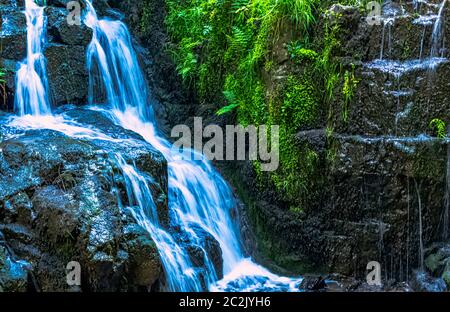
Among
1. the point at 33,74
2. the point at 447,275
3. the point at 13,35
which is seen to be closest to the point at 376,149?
the point at 447,275

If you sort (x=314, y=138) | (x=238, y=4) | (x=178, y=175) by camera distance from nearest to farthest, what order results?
(x=314, y=138) → (x=178, y=175) → (x=238, y=4)

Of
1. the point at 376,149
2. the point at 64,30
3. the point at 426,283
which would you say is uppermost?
the point at 64,30

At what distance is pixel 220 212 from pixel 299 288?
169 cm

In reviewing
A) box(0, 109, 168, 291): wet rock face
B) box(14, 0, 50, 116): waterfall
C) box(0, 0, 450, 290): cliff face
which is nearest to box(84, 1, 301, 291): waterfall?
→ box(0, 0, 450, 290): cliff face

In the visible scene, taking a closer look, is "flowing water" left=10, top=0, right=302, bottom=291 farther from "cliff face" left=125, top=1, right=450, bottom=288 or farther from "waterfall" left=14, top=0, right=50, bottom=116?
"cliff face" left=125, top=1, right=450, bottom=288

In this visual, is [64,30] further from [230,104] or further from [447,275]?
[447,275]

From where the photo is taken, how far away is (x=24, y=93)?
7312 mm

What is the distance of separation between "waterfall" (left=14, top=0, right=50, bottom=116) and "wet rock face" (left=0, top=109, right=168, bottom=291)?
2.15 m

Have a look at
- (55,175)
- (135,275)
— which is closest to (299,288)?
(135,275)

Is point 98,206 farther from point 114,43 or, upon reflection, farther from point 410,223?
point 114,43

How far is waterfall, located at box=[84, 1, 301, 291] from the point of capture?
20.1ft

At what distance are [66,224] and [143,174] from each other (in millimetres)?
1395

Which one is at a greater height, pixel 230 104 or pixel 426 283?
pixel 230 104

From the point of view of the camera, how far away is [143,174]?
18.6 ft
